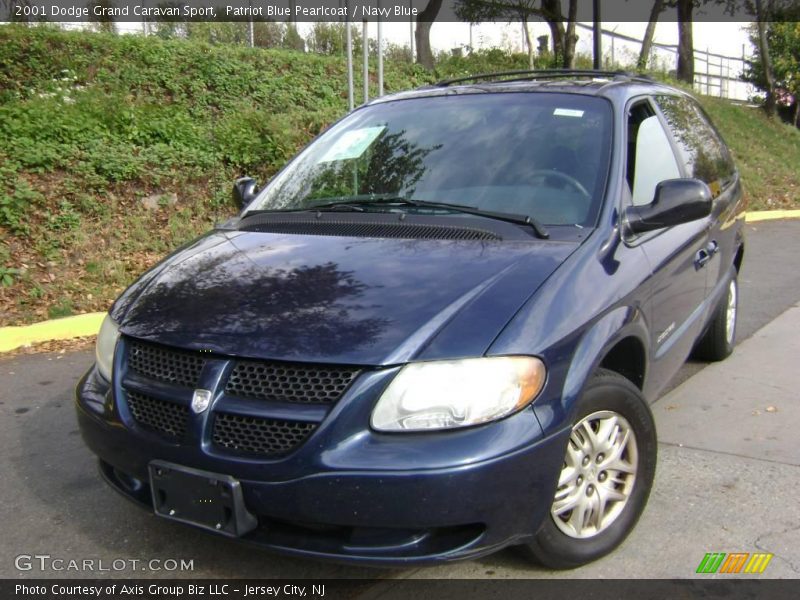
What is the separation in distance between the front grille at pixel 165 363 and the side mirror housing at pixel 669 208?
1.77 meters

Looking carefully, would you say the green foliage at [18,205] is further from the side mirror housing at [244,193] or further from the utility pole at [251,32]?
the utility pole at [251,32]

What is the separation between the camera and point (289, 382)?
2.44 metres

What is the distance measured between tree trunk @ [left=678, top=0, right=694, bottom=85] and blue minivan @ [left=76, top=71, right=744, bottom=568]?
19.7 metres

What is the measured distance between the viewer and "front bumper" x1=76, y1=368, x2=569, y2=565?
230 cm

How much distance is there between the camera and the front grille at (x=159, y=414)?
2576mm

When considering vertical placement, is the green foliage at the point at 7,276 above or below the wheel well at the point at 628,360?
below

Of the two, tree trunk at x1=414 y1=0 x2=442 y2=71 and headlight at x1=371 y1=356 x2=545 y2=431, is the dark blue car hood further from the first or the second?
tree trunk at x1=414 y1=0 x2=442 y2=71

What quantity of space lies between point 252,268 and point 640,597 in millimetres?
1787

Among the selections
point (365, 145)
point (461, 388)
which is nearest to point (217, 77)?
point (365, 145)

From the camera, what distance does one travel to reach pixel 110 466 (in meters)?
2.99

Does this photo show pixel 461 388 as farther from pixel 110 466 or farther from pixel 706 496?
pixel 706 496

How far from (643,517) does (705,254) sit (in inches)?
60.4

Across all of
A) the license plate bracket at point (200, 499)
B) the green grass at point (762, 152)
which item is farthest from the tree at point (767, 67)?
the license plate bracket at point (200, 499)

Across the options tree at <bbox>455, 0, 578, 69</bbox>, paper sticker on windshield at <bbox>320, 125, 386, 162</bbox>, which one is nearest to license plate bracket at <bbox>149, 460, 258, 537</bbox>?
paper sticker on windshield at <bbox>320, 125, 386, 162</bbox>
